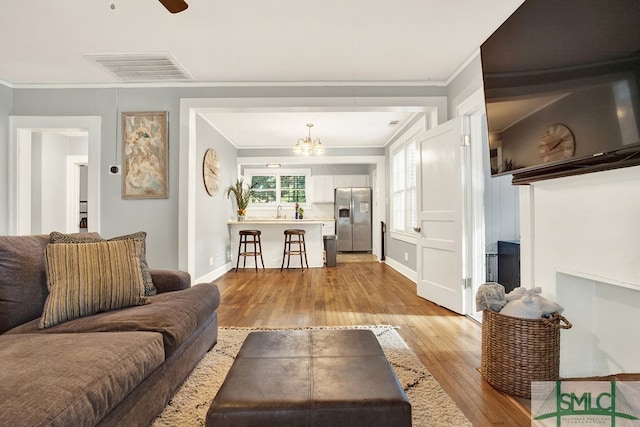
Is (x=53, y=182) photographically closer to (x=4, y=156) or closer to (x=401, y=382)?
(x=4, y=156)

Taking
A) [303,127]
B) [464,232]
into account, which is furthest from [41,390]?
[303,127]

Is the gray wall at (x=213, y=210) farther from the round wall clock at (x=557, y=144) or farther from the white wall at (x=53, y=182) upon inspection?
the round wall clock at (x=557, y=144)

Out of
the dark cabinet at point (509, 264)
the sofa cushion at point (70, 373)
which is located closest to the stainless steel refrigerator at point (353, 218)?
the dark cabinet at point (509, 264)

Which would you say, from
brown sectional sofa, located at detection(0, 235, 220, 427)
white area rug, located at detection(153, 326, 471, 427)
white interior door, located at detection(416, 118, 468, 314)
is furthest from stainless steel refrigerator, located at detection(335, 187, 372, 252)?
→ brown sectional sofa, located at detection(0, 235, 220, 427)

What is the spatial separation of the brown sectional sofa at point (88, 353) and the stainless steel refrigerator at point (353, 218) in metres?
6.39

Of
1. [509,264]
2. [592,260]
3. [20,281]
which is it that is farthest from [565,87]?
[20,281]

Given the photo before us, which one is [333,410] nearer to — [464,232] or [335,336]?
[335,336]

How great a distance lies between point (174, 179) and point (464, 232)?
323 cm

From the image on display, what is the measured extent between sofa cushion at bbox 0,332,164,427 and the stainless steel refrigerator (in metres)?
7.06

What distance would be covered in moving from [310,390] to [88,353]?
2.78ft

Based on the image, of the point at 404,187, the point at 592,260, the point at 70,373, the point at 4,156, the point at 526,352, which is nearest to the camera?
Result: the point at 70,373

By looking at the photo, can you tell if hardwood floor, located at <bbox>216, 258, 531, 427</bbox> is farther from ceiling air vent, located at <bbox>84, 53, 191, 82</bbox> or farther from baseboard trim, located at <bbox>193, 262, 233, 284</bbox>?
ceiling air vent, located at <bbox>84, 53, 191, 82</bbox>

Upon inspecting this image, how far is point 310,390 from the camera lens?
1.09 metres

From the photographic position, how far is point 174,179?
3799 mm
